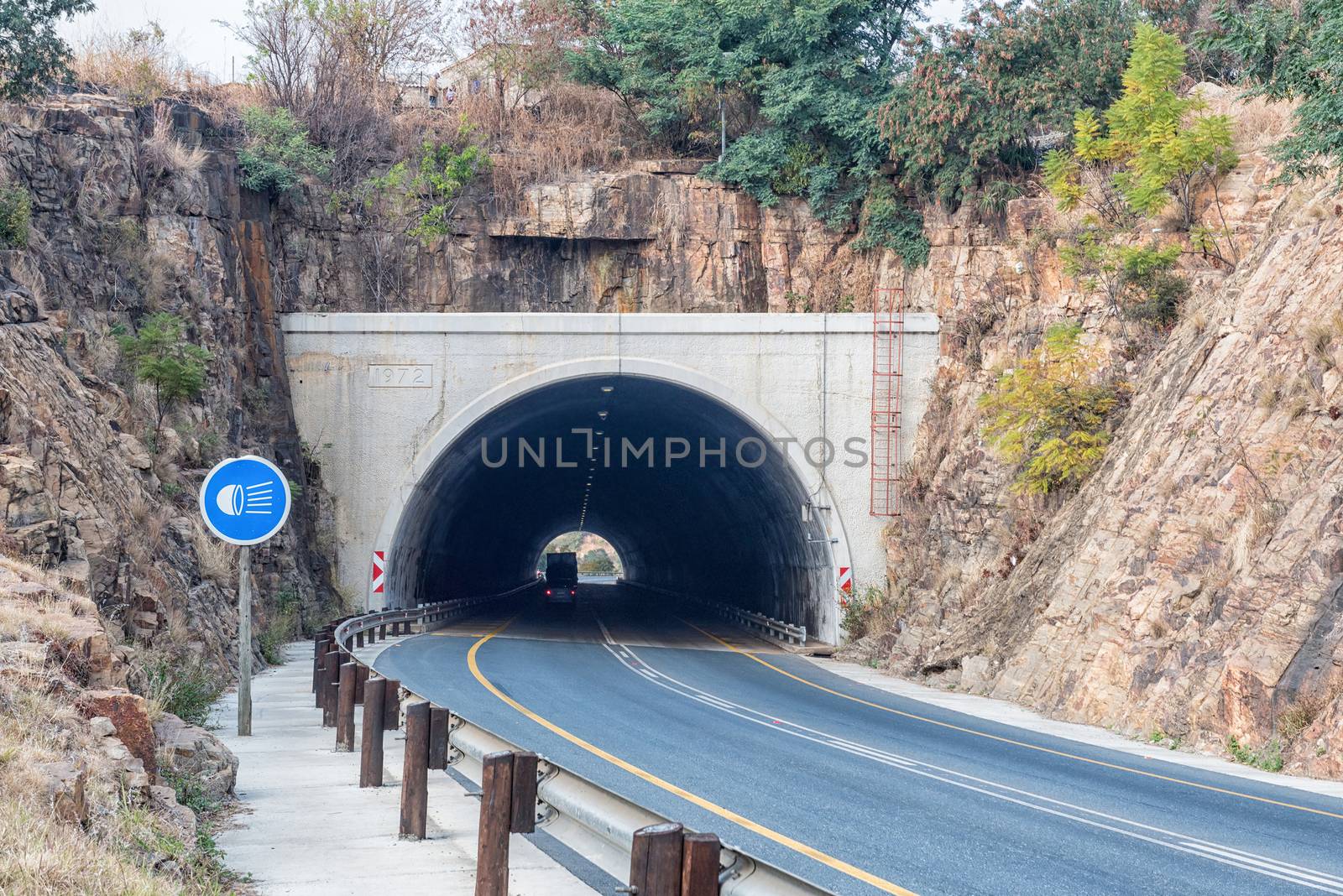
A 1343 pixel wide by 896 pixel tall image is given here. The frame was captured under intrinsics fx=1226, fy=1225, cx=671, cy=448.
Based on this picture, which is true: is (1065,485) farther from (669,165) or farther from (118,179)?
(118,179)

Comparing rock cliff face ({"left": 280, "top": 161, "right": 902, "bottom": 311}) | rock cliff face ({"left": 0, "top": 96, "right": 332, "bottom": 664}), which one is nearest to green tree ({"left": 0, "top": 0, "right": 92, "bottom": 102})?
rock cliff face ({"left": 0, "top": 96, "right": 332, "bottom": 664})

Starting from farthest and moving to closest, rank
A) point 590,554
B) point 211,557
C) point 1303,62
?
1. point 590,554
2. point 211,557
3. point 1303,62

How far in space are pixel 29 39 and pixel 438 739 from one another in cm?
2045

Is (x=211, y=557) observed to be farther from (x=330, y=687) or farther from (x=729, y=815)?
(x=729, y=815)

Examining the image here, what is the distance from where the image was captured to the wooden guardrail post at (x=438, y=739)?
7.94 metres

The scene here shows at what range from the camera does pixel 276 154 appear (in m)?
30.4

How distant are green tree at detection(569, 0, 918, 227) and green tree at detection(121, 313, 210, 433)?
14497mm

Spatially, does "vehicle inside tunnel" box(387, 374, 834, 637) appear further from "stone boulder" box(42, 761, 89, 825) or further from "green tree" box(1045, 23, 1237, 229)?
"stone boulder" box(42, 761, 89, 825)

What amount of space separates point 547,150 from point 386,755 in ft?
81.1

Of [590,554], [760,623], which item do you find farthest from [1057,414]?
[590,554]

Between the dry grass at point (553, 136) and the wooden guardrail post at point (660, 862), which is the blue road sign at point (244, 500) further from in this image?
the dry grass at point (553, 136)

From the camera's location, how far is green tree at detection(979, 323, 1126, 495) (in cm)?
2220

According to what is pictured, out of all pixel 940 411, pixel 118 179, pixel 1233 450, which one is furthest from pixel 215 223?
pixel 1233 450

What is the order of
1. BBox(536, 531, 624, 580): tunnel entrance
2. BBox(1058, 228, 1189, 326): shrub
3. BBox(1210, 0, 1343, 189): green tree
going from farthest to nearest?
BBox(536, 531, 624, 580): tunnel entrance, BBox(1058, 228, 1189, 326): shrub, BBox(1210, 0, 1343, 189): green tree
